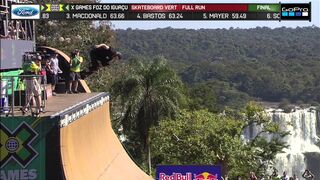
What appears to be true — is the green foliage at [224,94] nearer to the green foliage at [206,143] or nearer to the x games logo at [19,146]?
the green foliage at [206,143]

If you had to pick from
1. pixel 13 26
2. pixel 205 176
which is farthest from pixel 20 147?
pixel 13 26

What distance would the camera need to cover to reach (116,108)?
36875mm

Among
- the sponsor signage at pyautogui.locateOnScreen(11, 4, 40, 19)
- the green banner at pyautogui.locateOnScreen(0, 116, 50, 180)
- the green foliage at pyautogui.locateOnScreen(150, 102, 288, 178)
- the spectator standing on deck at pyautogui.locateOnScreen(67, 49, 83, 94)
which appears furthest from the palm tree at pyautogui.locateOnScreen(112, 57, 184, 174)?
the green banner at pyautogui.locateOnScreen(0, 116, 50, 180)

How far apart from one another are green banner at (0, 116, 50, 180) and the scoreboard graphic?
9967mm

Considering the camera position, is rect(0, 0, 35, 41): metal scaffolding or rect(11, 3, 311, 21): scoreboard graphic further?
rect(11, 3, 311, 21): scoreboard graphic

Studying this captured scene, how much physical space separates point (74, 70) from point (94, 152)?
3.46 meters

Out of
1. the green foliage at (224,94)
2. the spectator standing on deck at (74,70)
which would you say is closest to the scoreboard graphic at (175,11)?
the spectator standing on deck at (74,70)

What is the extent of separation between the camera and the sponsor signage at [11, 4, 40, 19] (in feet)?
61.0

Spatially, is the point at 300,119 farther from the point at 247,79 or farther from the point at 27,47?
the point at 27,47

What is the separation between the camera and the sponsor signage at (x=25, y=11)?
61.0ft

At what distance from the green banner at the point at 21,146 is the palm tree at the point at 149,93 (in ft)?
79.8

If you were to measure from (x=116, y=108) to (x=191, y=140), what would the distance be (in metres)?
10.1

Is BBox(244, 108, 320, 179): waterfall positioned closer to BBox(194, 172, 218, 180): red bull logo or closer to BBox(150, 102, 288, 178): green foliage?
BBox(150, 102, 288, 178): green foliage

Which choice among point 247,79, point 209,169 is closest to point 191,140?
point 209,169
